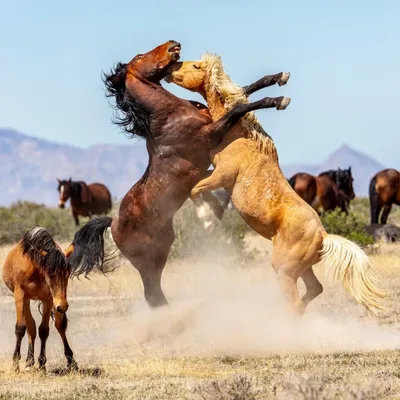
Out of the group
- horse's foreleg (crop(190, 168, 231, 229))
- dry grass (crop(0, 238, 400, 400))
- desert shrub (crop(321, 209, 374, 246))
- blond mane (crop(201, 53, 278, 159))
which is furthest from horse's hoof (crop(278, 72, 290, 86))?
desert shrub (crop(321, 209, 374, 246))

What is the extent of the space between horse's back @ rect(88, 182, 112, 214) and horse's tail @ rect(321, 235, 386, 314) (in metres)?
23.2

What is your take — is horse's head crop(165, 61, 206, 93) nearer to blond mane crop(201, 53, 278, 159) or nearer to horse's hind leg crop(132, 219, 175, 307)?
blond mane crop(201, 53, 278, 159)

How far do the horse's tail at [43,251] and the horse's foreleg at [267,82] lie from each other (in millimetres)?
2652

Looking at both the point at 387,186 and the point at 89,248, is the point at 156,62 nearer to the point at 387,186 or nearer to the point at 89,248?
the point at 89,248

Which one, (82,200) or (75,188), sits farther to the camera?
(75,188)

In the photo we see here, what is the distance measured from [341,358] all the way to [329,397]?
7.31 ft

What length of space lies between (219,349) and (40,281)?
201 cm

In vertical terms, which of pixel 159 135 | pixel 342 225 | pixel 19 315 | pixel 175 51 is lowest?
pixel 19 315

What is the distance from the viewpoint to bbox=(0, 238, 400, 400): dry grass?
7.57 m

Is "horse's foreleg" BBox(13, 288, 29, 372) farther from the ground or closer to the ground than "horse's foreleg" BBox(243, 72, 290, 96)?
closer to the ground

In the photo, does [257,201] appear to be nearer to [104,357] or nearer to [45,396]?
[104,357]

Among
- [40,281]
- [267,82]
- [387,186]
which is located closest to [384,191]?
[387,186]

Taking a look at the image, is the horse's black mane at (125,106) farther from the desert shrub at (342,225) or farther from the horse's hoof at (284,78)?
the desert shrub at (342,225)

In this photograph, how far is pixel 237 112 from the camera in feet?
32.6
